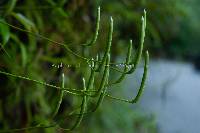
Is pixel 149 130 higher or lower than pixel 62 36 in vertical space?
lower

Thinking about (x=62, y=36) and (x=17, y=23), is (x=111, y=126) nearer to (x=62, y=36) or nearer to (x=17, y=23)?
(x=62, y=36)

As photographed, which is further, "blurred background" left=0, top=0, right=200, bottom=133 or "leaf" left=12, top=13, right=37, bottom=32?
"blurred background" left=0, top=0, right=200, bottom=133

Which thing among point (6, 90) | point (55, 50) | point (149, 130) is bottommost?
point (149, 130)

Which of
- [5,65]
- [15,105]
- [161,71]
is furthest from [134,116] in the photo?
[161,71]

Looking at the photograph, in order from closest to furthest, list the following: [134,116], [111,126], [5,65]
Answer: [5,65] → [111,126] → [134,116]

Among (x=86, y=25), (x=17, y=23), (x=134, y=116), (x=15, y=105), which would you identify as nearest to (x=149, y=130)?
(x=134, y=116)

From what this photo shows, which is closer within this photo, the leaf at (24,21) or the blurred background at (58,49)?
the leaf at (24,21)

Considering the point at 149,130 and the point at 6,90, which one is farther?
the point at 149,130

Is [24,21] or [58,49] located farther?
[58,49]

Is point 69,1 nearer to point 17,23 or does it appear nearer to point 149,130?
point 17,23

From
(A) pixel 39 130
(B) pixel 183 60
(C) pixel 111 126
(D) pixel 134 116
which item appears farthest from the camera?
(B) pixel 183 60
